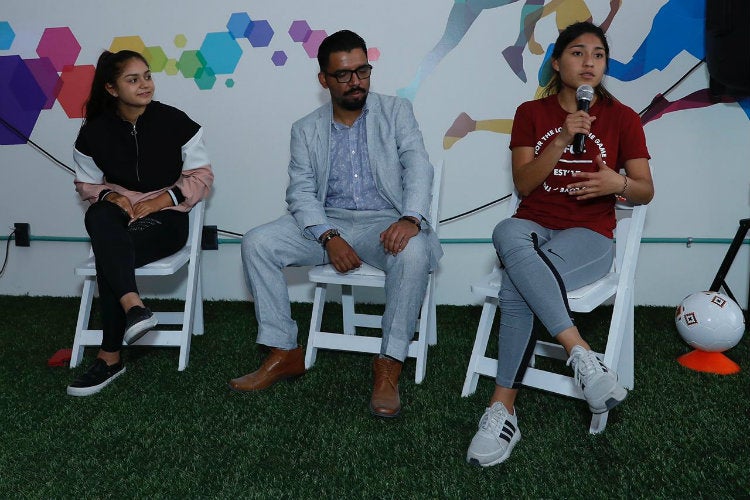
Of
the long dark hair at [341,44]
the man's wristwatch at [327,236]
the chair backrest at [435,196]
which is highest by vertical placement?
the long dark hair at [341,44]

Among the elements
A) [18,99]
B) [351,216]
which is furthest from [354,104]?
[18,99]

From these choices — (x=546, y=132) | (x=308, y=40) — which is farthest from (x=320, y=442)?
(x=308, y=40)

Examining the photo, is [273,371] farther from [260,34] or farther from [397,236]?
[260,34]

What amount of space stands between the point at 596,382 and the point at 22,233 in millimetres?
3063

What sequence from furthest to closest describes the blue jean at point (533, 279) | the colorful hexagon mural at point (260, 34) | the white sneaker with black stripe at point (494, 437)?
1. the colorful hexagon mural at point (260, 34)
2. the blue jean at point (533, 279)
3. the white sneaker with black stripe at point (494, 437)

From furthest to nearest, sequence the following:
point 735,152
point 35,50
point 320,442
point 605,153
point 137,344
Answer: point 35,50 → point 735,152 → point 137,344 → point 605,153 → point 320,442

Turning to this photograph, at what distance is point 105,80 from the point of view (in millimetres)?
2695

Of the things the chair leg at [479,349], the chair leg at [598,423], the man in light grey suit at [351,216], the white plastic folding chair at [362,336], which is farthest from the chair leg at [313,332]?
the chair leg at [598,423]

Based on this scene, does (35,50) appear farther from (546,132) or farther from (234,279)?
(546,132)

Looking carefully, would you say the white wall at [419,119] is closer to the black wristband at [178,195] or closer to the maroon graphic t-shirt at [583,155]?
the black wristband at [178,195]

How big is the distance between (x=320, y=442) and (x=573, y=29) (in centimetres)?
155

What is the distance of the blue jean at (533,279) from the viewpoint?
198cm

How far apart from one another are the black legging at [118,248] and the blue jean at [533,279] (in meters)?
1.25

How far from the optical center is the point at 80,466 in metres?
1.88
